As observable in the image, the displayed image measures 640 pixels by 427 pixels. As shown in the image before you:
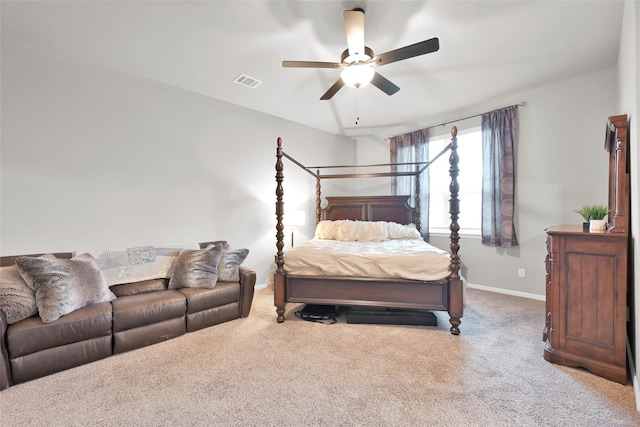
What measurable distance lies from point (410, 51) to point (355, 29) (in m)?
0.47

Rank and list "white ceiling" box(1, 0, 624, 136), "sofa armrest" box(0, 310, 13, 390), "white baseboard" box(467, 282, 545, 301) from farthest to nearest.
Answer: "white baseboard" box(467, 282, 545, 301)
"white ceiling" box(1, 0, 624, 136)
"sofa armrest" box(0, 310, 13, 390)

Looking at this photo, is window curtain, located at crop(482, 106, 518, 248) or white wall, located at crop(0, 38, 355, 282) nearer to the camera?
white wall, located at crop(0, 38, 355, 282)

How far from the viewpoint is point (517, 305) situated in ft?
11.2

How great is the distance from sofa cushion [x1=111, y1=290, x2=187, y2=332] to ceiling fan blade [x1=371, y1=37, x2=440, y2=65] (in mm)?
2827

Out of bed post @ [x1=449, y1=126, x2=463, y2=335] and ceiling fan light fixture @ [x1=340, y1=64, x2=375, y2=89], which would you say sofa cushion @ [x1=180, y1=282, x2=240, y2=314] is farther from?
ceiling fan light fixture @ [x1=340, y1=64, x2=375, y2=89]

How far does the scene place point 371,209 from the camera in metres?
4.88

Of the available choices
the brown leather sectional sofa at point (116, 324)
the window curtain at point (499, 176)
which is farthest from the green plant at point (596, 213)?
the brown leather sectional sofa at point (116, 324)

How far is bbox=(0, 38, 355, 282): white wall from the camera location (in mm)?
2646

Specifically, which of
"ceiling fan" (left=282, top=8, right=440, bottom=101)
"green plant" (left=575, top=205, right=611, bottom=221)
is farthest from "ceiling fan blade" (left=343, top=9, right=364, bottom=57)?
"green plant" (left=575, top=205, right=611, bottom=221)

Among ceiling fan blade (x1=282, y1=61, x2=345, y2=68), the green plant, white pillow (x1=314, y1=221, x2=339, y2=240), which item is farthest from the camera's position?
white pillow (x1=314, y1=221, x2=339, y2=240)

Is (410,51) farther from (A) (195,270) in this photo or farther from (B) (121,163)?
(B) (121,163)

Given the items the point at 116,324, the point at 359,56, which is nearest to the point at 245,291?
the point at 116,324

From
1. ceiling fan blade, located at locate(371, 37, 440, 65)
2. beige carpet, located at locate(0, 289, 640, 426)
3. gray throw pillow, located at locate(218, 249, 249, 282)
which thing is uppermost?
ceiling fan blade, located at locate(371, 37, 440, 65)

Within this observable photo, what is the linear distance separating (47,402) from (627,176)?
407 centimetres
